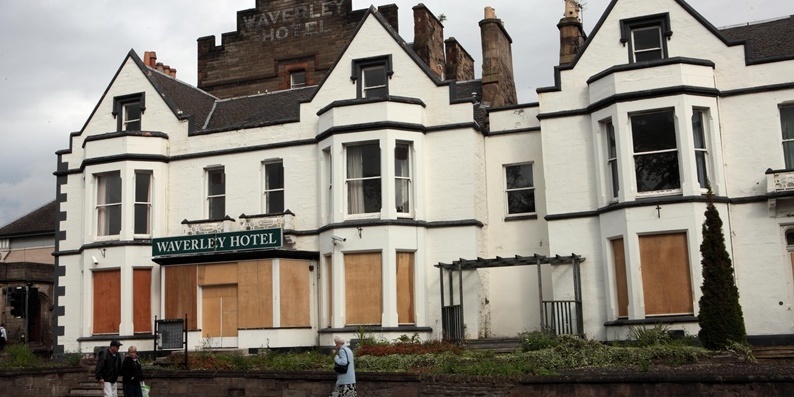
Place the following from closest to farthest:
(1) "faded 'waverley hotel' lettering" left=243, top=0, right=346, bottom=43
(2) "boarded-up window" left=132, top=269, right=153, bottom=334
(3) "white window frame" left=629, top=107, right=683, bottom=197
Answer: (3) "white window frame" left=629, top=107, right=683, bottom=197 < (2) "boarded-up window" left=132, top=269, right=153, bottom=334 < (1) "faded 'waverley hotel' lettering" left=243, top=0, right=346, bottom=43

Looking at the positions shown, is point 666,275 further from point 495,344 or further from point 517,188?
point 517,188

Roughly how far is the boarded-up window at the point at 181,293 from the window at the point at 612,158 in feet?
44.8

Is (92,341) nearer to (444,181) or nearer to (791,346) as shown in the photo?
(444,181)

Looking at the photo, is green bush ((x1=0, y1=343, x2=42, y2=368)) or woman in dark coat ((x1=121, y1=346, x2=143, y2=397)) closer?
woman in dark coat ((x1=121, y1=346, x2=143, y2=397))

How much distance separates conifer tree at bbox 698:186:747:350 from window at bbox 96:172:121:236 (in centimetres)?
2004

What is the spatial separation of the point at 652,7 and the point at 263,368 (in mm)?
15472

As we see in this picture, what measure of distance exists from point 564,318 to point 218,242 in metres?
11.3

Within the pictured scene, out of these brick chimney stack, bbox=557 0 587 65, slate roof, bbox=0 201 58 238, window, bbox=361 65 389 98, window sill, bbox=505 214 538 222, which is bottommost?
window sill, bbox=505 214 538 222

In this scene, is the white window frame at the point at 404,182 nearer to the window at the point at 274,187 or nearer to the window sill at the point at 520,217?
the window sill at the point at 520,217

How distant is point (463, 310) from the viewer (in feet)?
90.5

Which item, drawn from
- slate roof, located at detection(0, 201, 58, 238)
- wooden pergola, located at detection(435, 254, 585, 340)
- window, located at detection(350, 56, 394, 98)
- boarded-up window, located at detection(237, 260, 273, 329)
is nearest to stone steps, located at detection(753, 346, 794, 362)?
wooden pergola, located at detection(435, 254, 585, 340)

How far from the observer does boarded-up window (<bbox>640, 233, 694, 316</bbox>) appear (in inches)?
971

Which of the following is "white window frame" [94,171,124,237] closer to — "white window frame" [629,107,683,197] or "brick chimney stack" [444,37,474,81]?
"brick chimney stack" [444,37,474,81]

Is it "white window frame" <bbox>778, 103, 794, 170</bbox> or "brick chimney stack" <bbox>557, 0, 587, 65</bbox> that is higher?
"brick chimney stack" <bbox>557, 0, 587, 65</bbox>
